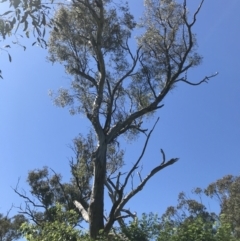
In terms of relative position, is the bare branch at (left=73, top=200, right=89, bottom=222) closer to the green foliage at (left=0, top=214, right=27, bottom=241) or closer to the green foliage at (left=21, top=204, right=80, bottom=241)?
the green foliage at (left=21, top=204, right=80, bottom=241)

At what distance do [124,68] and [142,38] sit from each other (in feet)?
3.27

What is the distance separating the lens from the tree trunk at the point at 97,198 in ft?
25.0

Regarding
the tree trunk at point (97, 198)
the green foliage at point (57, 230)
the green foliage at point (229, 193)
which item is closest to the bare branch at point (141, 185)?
the tree trunk at point (97, 198)

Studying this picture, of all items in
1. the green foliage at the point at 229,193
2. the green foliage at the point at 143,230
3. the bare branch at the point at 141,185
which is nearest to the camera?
the green foliage at the point at 143,230

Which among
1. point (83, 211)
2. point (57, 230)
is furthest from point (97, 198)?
point (57, 230)

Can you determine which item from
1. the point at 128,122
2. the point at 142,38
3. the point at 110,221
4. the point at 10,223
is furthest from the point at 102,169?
the point at 10,223

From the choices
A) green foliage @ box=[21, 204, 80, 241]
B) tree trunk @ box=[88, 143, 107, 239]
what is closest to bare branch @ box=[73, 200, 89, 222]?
tree trunk @ box=[88, 143, 107, 239]

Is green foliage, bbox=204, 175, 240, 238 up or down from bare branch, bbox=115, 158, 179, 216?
up

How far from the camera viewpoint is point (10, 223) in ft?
68.2

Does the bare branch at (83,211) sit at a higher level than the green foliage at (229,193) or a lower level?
lower

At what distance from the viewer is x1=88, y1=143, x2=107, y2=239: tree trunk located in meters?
7.63

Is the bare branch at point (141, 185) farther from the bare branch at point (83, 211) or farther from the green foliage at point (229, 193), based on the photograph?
the green foliage at point (229, 193)

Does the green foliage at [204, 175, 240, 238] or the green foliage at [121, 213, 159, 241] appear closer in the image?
the green foliage at [121, 213, 159, 241]

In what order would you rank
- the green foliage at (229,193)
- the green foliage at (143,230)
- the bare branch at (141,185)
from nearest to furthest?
the green foliage at (143,230), the bare branch at (141,185), the green foliage at (229,193)
